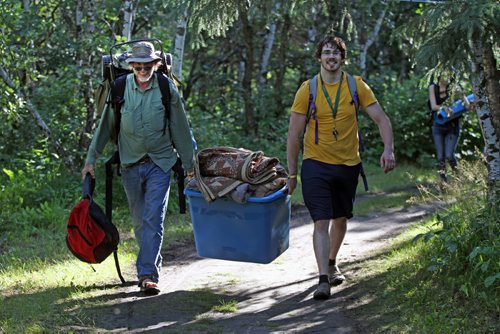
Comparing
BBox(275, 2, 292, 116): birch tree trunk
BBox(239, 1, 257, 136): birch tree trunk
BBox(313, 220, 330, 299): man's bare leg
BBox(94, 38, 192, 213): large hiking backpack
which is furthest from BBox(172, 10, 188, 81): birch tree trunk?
BBox(313, 220, 330, 299): man's bare leg

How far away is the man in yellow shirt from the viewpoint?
6930 mm

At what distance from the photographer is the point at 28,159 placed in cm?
1282

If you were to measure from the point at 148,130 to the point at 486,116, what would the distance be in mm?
3477

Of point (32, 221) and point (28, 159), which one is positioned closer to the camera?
point (32, 221)

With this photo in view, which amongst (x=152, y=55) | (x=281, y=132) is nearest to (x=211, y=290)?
(x=152, y=55)

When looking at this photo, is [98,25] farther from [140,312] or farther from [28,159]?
[140,312]

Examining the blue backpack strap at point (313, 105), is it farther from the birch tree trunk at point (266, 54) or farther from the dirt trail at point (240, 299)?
the birch tree trunk at point (266, 54)

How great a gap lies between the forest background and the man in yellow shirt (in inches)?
34.4

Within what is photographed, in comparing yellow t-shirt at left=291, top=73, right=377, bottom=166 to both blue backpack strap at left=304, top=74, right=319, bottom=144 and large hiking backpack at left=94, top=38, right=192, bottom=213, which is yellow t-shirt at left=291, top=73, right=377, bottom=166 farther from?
large hiking backpack at left=94, top=38, right=192, bottom=213

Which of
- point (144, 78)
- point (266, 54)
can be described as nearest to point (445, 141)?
point (144, 78)

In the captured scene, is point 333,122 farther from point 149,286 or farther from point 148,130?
point 149,286

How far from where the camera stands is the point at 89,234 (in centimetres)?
687

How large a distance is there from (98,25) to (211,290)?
30.7 ft

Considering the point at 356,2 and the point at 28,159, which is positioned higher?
the point at 356,2
